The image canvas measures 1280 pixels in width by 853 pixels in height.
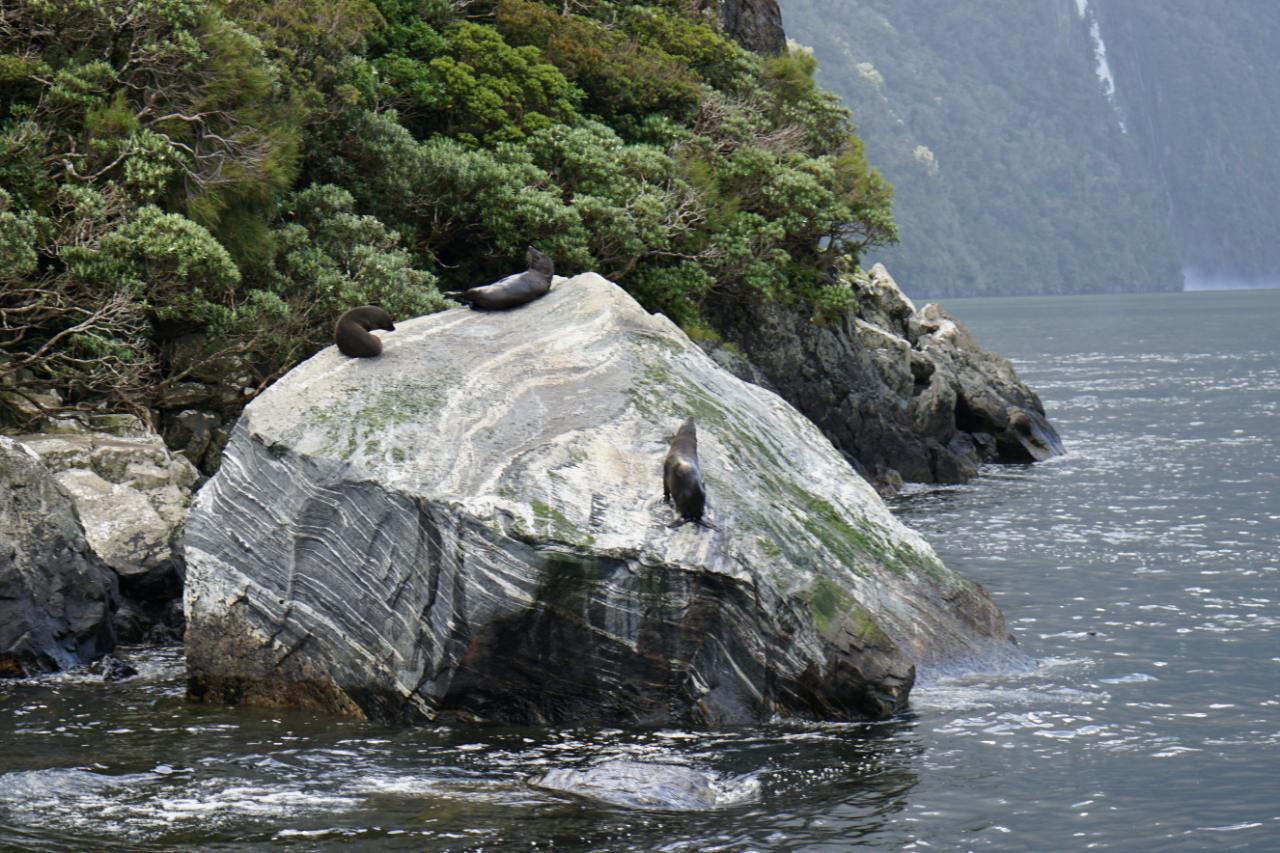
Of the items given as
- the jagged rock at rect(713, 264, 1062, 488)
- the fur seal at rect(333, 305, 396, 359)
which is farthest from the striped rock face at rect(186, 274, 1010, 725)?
the jagged rock at rect(713, 264, 1062, 488)

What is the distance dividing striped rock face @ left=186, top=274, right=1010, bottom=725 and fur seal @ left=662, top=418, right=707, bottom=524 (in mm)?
156

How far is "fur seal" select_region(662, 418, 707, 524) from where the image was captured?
14.0 meters

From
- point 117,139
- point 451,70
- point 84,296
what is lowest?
point 84,296

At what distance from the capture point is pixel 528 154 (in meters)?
29.7

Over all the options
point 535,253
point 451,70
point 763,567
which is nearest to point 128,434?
point 535,253

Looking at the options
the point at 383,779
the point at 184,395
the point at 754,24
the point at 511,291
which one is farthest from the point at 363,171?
the point at 754,24

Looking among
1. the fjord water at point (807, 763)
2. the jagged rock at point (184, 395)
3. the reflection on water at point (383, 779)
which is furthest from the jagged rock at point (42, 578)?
the jagged rock at point (184, 395)

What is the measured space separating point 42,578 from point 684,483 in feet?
24.8

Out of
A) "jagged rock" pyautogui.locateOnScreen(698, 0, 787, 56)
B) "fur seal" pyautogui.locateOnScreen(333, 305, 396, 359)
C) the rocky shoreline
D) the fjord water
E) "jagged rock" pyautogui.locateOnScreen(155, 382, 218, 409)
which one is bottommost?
the fjord water

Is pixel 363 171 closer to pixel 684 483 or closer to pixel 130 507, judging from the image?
pixel 130 507

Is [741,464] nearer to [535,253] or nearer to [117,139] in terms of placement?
[535,253]

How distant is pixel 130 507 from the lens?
60.7ft

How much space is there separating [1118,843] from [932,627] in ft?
15.8

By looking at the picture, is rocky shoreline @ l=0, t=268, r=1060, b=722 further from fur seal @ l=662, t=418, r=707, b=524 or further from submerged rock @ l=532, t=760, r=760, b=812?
submerged rock @ l=532, t=760, r=760, b=812
